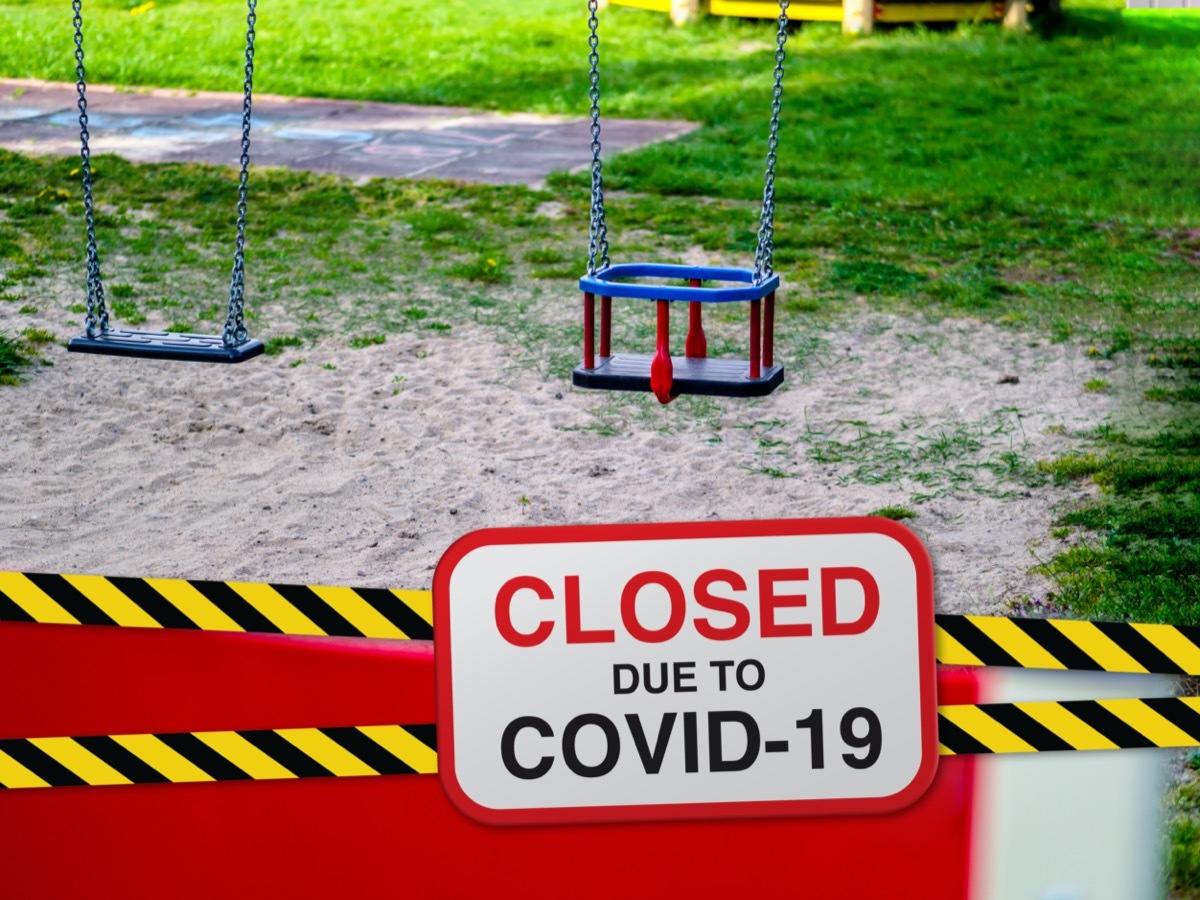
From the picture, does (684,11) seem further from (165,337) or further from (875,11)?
(165,337)

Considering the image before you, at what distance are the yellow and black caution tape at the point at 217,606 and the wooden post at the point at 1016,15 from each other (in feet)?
44.2

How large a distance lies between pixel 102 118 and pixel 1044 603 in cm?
878

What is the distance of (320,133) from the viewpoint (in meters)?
10.8

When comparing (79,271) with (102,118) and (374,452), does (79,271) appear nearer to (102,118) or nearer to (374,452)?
(374,452)

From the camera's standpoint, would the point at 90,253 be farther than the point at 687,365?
Yes

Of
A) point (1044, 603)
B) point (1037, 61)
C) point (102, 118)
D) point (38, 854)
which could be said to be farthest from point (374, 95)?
point (38, 854)

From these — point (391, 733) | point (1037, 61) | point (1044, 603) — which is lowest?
point (1044, 603)

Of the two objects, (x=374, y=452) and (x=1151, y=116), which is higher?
(x=1151, y=116)

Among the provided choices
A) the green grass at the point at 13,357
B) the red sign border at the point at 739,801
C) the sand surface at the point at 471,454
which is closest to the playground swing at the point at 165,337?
the sand surface at the point at 471,454

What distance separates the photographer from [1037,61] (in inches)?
533

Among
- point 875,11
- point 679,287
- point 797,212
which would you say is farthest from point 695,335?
point 875,11

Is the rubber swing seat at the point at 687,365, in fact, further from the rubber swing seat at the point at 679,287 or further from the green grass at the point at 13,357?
the green grass at the point at 13,357

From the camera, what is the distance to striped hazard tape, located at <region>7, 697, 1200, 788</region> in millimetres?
2494

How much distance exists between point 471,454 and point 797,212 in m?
3.90
